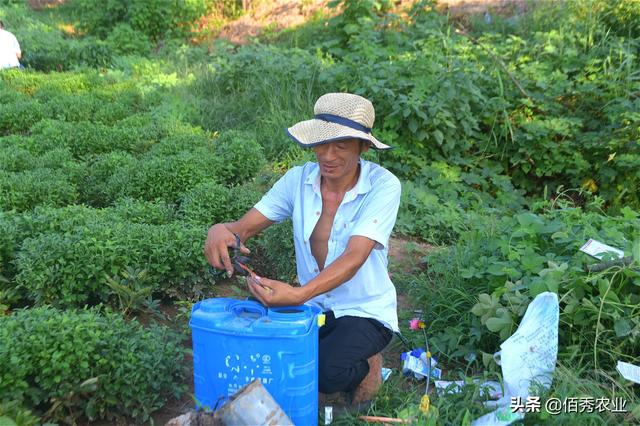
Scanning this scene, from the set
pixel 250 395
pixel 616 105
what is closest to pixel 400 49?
pixel 616 105

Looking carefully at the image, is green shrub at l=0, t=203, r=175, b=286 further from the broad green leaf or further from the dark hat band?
the broad green leaf

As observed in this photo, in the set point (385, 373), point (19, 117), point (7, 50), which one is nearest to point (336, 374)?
point (385, 373)

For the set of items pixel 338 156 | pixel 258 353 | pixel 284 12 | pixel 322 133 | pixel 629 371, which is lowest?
pixel 629 371

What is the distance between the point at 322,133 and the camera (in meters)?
2.94

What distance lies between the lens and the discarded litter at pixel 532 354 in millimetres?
2986

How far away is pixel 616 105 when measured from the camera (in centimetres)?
723

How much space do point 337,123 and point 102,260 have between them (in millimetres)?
1672

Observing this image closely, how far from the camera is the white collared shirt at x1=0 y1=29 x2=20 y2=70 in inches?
387

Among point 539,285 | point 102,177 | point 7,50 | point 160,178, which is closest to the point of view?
point 539,285

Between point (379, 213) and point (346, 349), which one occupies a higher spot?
point (379, 213)

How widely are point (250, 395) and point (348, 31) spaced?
7425mm

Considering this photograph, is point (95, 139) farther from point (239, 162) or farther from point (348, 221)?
point (348, 221)

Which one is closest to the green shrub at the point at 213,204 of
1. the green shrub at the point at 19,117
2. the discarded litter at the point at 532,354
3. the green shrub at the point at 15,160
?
the green shrub at the point at 15,160

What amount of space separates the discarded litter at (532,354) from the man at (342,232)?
0.57 meters
